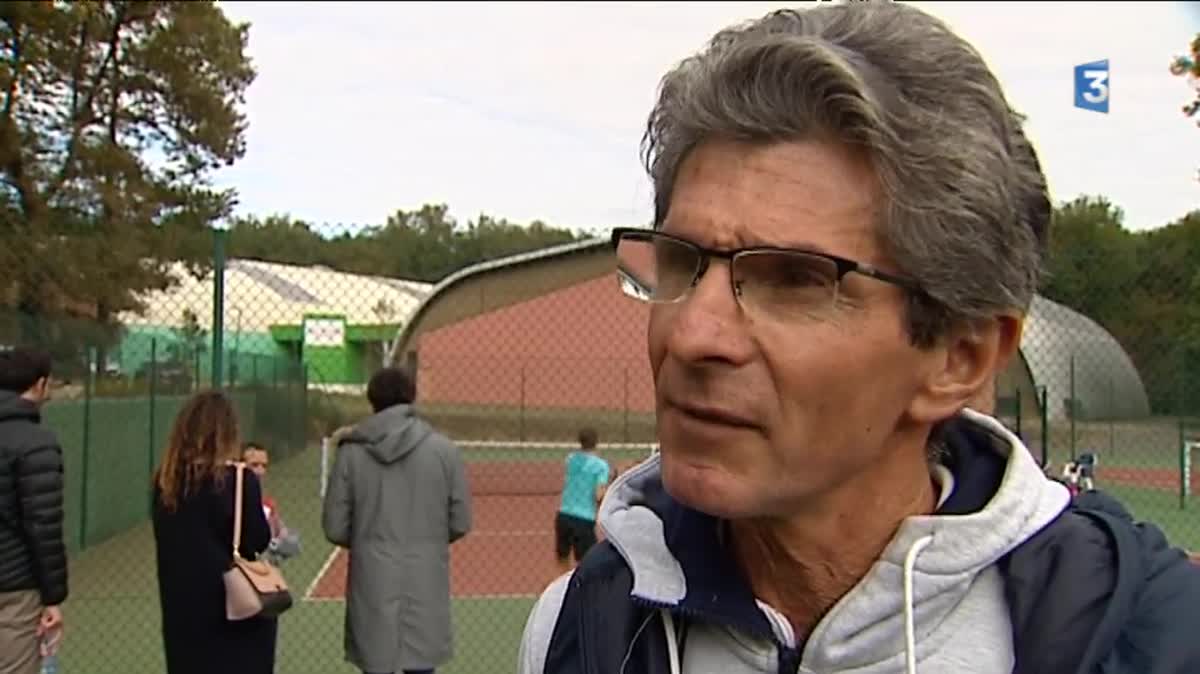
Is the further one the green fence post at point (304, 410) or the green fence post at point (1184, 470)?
the green fence post at point (304, 410)

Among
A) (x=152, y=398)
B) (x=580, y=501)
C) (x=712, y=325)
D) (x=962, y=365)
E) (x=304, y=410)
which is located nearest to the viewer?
(x=712, y=325)

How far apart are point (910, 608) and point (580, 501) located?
821 centimetres

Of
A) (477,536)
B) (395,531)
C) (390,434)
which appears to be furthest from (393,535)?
(477,536)

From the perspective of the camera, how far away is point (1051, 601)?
1.35 meters

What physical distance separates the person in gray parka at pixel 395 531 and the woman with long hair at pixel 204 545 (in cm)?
78

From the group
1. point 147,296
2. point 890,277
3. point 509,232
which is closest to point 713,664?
point 890,277

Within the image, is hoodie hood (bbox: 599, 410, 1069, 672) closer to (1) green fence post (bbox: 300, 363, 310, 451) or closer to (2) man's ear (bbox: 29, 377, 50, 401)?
(2) man's ear (bbox: 29, 377, 50, 401)

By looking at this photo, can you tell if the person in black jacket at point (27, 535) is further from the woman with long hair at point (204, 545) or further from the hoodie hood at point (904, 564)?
the hoodie hood at point (904, 564)

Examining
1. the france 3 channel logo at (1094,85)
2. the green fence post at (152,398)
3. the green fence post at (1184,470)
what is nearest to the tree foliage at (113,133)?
the green fence post at (152,398)

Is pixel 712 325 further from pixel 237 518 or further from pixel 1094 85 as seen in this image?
pixel 1094 85

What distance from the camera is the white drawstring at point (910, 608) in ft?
4.57

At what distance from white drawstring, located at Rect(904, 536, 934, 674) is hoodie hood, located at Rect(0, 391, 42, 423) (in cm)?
499

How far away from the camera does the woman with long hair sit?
5.48 m

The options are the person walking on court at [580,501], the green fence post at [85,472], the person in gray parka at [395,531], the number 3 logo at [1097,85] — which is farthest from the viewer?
the green fence post at [85,472]
